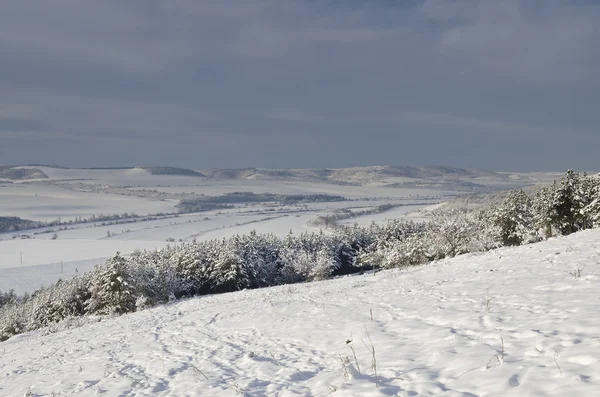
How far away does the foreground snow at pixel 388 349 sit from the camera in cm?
773

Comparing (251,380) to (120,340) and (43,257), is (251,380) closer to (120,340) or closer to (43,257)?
(120,340)

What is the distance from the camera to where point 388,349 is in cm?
1057

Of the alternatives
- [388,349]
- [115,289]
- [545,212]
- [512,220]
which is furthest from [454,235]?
[388,349]

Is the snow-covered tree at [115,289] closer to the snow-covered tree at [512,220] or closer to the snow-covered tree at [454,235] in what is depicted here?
the snow-covered tree at [454,235]

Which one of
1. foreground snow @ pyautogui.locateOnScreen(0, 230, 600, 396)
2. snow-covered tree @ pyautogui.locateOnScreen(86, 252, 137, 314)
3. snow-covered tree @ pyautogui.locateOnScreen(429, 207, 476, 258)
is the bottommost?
snow-covered tree @ pyautogui.locateOnScreen(86, 252, 137, 314)

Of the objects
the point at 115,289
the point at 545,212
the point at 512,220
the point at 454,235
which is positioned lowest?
the point at 115,289

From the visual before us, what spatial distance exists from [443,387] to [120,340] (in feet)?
59.7

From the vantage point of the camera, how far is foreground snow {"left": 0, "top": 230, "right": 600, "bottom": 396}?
7727mm

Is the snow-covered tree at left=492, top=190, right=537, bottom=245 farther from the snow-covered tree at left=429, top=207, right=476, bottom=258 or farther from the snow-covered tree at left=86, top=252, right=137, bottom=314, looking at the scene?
the snow-covered tree at left=86, top=252, right=137, bottom=314

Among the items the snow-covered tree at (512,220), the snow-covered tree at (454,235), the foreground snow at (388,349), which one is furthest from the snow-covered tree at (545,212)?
the foreground snow at (388,349)

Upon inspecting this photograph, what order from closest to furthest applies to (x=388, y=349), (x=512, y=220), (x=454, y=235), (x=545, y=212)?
1. (x=388, y=349)
2. (x=545, y=212)
3. (x=454, y=235)
4. (x=512, y=220)

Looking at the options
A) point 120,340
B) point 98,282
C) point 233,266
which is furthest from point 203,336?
point 233,266

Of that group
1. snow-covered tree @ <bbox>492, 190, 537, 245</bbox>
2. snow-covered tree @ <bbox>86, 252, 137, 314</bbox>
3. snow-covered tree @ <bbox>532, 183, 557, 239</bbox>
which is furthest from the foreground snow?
snow-covered tree @ <bbox>492, 190, 537, 245</bbox>

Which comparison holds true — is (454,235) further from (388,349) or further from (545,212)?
(388,349)
